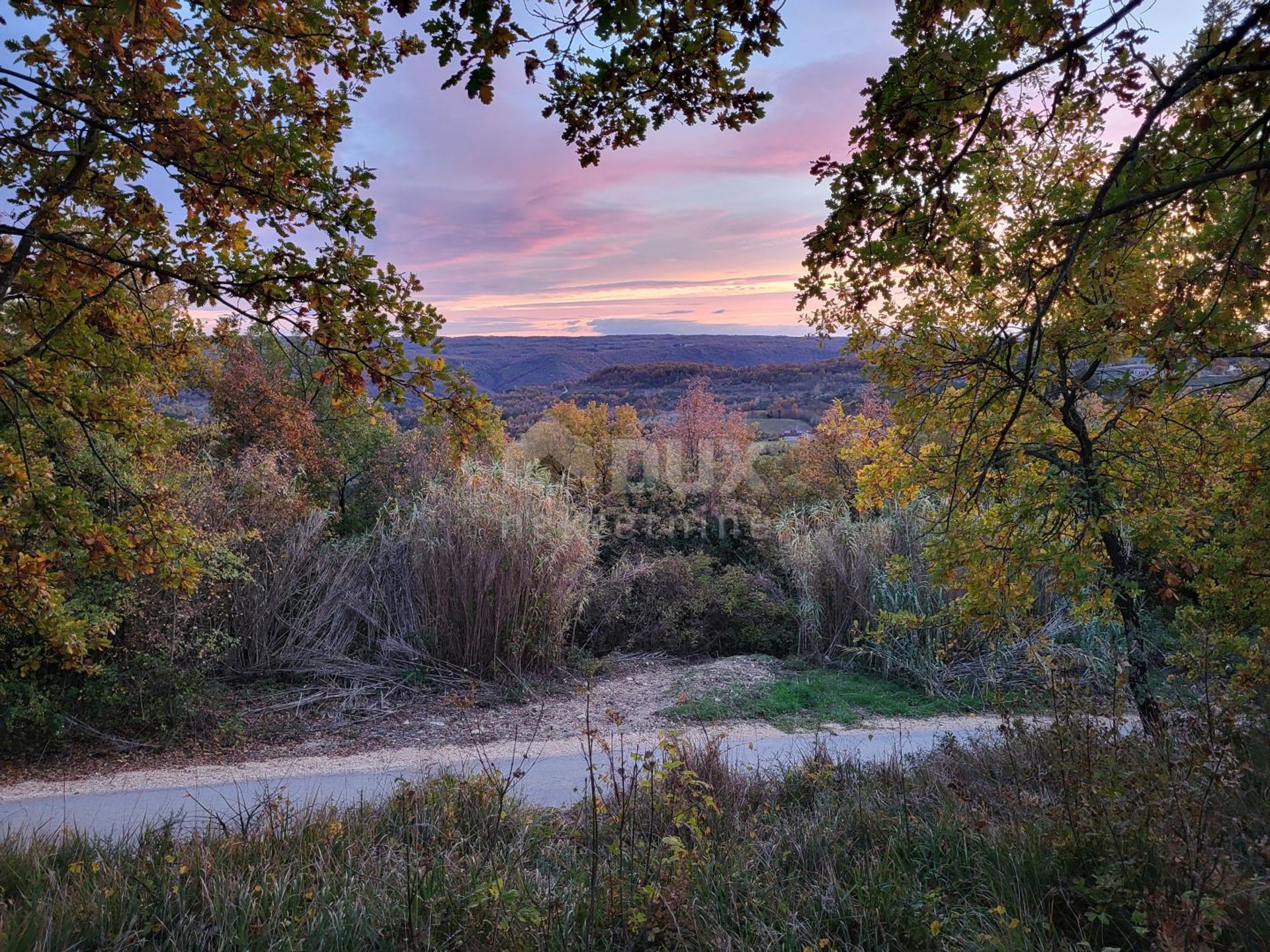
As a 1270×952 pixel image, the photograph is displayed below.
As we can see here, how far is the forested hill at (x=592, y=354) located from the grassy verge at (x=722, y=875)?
2357 cm

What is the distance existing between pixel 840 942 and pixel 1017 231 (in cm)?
367

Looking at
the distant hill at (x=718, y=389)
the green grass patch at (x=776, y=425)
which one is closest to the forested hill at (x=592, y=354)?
the distant hill at (x=718, y=389)

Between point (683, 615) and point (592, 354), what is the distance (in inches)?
1141

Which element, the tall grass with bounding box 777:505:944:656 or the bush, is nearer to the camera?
the tall grass with bounding box 777:505:944:656

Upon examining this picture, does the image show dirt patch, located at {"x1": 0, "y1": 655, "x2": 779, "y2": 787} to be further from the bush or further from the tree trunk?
the tree trunk

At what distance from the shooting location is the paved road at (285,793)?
4250mm

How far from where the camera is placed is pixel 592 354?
37.0 metres

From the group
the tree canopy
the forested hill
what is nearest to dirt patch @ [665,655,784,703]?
the tree canopy

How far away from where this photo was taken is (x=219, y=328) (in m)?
3.59

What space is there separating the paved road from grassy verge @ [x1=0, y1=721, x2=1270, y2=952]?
69 centimetres

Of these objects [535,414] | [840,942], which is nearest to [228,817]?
[840,942]

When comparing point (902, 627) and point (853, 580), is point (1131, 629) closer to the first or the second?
point (902, 627)

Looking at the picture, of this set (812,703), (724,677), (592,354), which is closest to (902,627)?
(812,703)

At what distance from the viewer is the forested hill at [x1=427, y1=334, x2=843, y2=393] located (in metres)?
30.6
